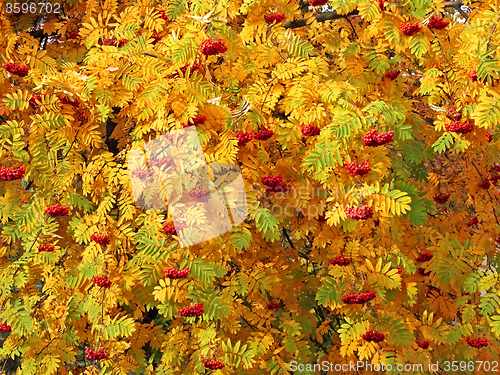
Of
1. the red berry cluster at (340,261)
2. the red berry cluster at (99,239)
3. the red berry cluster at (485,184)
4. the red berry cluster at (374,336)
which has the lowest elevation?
the red berry cluster at (374,336)

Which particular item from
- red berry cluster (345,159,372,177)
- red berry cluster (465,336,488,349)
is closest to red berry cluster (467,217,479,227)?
red berry cluster (465,336,488,349)

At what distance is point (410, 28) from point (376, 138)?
1073 millimetres

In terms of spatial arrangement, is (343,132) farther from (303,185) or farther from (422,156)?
(422,156)

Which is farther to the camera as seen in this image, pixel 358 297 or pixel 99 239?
pixel 99 239

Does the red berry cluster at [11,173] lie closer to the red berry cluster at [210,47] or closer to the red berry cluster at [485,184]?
the red berry cluster at [210,47]

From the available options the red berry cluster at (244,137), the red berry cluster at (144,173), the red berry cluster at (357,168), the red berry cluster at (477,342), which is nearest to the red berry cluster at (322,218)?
the red berry cluster at (357,168)

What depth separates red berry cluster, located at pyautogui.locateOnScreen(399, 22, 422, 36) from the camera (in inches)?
139

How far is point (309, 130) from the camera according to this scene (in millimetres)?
3395

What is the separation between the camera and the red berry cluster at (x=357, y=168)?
3119 mm

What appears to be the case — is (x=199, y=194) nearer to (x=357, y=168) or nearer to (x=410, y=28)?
(x=357, y=168)

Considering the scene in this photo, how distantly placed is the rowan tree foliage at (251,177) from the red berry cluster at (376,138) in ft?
0.04

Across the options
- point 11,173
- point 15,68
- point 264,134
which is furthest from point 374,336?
point 15,68

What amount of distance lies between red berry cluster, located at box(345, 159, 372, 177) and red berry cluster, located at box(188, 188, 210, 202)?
1.02 m

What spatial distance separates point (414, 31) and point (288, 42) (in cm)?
98
